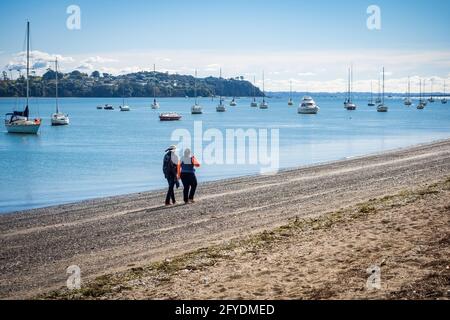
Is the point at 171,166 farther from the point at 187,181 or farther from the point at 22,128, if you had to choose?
the point at 22,128

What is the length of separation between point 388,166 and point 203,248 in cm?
2180

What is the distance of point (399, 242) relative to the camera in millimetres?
10688

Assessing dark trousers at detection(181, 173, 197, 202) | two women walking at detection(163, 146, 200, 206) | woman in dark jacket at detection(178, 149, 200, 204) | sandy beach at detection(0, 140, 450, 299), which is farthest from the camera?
dark trousers at detection(181, 173, 197, 202)

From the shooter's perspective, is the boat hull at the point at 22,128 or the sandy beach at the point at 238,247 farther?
the boat hull at the point at 22,128

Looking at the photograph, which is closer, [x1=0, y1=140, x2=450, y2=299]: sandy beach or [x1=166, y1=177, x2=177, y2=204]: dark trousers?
[x1=0, y1=140, x2=450, y2=299]: sandy beach

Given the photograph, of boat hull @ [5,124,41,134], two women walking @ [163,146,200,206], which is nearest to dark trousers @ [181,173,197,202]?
two women walking @ [163,146,200,206]

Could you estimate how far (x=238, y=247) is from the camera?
1223 centimetres

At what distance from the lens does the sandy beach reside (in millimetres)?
9062

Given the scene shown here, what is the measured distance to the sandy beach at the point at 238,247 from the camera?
9.06 metres

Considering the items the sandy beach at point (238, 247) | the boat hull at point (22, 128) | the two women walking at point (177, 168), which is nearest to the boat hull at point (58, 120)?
the boat hull at point (22, 128)

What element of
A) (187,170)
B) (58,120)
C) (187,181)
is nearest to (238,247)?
(187,170)

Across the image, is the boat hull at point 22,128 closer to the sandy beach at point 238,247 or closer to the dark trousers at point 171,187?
the sandy beach at point 238,247

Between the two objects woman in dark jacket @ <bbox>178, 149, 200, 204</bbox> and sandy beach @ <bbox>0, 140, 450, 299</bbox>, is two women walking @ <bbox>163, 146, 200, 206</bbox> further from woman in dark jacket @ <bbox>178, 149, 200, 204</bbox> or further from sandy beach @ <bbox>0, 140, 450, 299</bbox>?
sandy beach @ <bbox>0, 140, 450, 299</bbox>

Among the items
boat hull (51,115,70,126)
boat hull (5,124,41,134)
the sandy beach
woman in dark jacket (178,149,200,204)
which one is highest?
boat hull (51,115,70,126)
